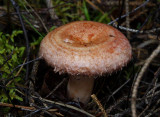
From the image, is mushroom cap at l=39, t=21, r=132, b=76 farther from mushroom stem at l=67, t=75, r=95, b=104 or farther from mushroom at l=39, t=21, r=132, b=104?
mushroom stem at l=67, t=75, r=95, b=104

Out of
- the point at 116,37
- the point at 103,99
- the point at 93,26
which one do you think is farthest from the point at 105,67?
the point at 103,99

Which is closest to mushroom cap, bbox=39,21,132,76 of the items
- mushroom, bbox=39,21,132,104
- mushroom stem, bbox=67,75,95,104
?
mushroom, bbox=39,21,132,104

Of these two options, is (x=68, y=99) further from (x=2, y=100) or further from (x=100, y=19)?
(x=100, y=19)

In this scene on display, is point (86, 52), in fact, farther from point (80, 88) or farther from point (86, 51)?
point (80, 88)

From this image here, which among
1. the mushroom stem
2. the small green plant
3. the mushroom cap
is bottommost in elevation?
the mushroom stem

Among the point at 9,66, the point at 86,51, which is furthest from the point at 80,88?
the point at 9,66

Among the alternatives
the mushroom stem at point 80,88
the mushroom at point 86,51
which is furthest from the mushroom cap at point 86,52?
the mushroom stem at point 80,88

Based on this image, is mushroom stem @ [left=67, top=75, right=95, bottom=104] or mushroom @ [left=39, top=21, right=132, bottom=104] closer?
mushroom @ [left=39, top=21, right=132, bottom=104]
